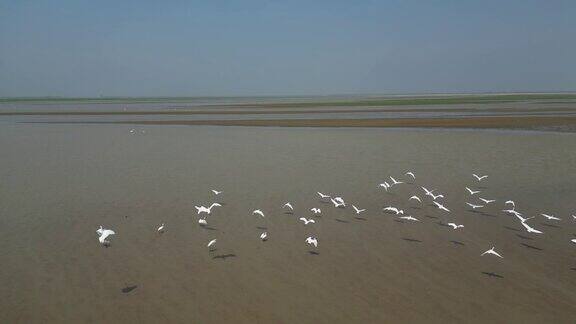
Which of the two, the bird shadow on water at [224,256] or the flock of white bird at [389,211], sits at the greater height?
the flock of white bird at [389,211]

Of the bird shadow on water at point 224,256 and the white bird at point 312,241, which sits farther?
the white bird at point 312,241

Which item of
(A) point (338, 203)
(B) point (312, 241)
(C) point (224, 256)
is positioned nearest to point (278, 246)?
A: (B) point (312, 241)

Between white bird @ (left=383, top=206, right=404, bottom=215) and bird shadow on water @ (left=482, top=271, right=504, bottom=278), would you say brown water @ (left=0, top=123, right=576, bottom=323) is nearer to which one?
bird shadow on water @ (left=482, top=271, right=504, bottom=278)

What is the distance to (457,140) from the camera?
26547 millimetres

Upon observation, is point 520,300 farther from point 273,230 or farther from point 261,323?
point 273,230

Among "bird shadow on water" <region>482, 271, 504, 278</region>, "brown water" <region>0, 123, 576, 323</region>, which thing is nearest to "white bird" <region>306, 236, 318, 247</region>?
"brown water" <region>0, 123, 576, 323</region>

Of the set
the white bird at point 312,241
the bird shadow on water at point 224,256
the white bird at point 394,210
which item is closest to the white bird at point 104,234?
the bird shadow on water at point 224,256

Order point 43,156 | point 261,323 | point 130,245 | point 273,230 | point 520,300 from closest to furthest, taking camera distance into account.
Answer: point 261,323, point 520,300, point 130,245, point 273,230, point 43,156

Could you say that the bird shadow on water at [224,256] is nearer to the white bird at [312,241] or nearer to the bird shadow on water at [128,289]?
the white bird at [312,241]

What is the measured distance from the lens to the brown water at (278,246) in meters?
7.64

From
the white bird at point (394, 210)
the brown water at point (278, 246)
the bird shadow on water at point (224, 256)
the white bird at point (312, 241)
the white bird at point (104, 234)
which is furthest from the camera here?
the white bird at point (394, 210)

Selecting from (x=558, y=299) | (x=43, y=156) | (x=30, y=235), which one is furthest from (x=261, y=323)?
(x=43, y=156)

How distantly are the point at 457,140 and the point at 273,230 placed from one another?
1816 cm

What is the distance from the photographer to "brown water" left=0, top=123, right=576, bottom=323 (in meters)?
7.64
